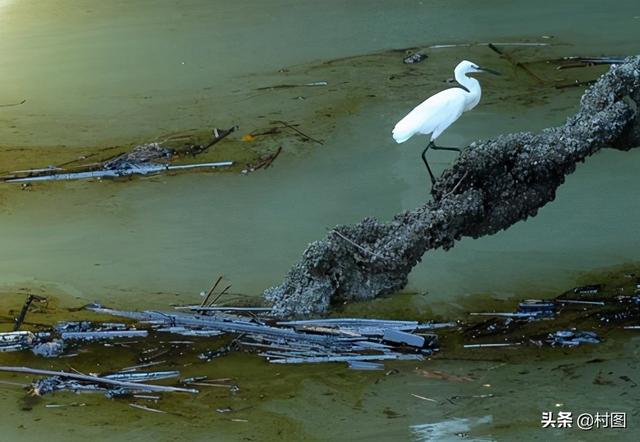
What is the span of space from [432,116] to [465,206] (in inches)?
32.9

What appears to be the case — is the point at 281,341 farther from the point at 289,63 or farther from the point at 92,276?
the point at 289,63

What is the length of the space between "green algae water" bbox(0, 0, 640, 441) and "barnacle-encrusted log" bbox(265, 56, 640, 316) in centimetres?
18

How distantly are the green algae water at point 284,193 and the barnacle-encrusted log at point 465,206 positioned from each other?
0.58ft

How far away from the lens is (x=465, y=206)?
3500mm

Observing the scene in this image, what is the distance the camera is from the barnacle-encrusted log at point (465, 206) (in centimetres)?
349

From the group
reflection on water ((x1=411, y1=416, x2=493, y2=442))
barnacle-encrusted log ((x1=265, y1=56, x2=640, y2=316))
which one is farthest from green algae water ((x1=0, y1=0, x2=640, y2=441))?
barnacle-encrusted log ((x1=265, y1=56, x2=640, y2=316))

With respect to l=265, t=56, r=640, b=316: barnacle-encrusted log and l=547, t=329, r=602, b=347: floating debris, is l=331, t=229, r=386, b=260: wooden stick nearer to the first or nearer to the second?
l=265, t=56, r=640, b=316: barnacle-encrusted log

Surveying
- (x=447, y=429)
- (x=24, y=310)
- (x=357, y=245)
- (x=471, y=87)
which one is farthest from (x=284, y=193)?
(x=447, y=429)

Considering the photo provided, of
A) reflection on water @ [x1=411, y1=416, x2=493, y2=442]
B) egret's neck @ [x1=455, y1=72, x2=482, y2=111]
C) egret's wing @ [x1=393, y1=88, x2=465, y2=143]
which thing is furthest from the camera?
egret's neck @ [x1=455, y1=72, x2=482, y2=111]

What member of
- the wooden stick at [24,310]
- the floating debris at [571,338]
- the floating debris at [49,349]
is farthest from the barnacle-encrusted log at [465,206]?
the wooden stick at [24,310]

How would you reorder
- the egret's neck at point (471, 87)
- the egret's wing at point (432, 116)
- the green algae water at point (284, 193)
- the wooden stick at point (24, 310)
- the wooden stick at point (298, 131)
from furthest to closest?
the wooden stick at point (298, 131), the egret's neck at point (471, 87), the egret's wing at point (432, 116), the wooden stick at point (24, 310), the green algae water at point (284, 193)

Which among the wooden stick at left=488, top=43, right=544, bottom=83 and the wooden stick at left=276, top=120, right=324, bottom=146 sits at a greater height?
the wooden stick at left=488, top=43, right=544, bottom=83

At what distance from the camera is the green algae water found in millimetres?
3105

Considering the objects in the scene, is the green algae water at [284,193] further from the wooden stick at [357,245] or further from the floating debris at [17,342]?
the wooden stick at [357,245]
